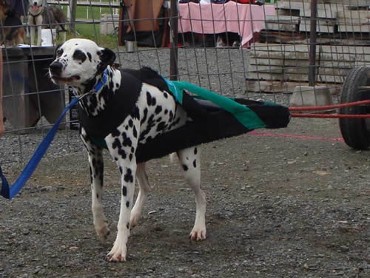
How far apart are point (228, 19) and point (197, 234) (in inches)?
461

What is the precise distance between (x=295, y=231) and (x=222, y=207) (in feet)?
2.72

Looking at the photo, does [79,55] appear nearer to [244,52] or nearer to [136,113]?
[136,113]

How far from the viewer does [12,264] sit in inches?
207

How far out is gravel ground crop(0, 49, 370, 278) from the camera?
5254 millimetres

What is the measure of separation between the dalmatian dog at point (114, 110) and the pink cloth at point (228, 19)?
651 centimetres

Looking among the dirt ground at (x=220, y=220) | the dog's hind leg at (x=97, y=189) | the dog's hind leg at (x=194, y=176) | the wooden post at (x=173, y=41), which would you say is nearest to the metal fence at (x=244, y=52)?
the wooden post at (x=173, y=41)

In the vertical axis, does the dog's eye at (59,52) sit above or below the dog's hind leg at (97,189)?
above

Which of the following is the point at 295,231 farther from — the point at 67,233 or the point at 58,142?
the point at 58,142

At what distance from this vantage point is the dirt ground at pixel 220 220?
5238mm

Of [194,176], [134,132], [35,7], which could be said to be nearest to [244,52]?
[35,7]

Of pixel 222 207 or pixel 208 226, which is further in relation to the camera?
pixel 222 207

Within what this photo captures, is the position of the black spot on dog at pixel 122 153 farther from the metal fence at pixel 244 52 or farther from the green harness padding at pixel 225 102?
the metal fence at pixel 244 52

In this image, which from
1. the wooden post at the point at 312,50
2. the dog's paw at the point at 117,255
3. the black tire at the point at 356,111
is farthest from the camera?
the wooden post at the point at 312,50

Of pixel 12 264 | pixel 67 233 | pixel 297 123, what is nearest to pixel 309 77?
pixel 297 123
